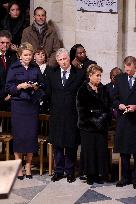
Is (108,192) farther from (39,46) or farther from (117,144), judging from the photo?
(39,46)

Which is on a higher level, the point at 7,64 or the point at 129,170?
the point at 7,64

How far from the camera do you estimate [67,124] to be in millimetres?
6062

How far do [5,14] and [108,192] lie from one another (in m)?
3.93

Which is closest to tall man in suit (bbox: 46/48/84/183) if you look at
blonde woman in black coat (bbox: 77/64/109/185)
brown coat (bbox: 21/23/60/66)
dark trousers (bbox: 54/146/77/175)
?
dark trousers (bbox: 54/146/77/175)

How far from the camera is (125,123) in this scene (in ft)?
19.2

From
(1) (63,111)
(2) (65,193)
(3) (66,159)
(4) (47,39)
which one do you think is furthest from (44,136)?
(4) (47,39)

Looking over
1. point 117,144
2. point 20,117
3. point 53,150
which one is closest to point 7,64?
point 20,117

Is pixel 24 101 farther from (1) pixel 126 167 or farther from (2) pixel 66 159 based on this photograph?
(1) pixel 126 167

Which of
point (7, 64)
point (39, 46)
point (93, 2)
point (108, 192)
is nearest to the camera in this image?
point (108, 192)

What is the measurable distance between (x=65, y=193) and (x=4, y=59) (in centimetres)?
205

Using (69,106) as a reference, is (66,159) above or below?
below

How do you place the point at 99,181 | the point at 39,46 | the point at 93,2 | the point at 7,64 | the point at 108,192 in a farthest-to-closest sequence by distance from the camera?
the point at 93,2 → the point at 39,46 → the point at 7,64 → the point at 99,181 → the point at 108,192

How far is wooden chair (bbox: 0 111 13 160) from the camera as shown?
648cm

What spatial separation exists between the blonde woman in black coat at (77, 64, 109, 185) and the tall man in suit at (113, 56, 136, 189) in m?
0.16
